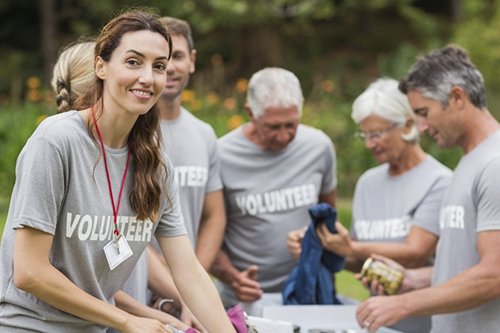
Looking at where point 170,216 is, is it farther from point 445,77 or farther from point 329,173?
point 329,173

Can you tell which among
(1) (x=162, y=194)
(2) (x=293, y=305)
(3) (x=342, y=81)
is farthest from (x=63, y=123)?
(3) (x=342, y=81)

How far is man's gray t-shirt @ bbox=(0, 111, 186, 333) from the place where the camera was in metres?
3.05

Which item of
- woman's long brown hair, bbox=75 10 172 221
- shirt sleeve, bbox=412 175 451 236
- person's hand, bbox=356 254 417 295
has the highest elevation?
woman's long brown hair, bbox=75 10 172 221

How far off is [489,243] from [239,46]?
61.7 ft

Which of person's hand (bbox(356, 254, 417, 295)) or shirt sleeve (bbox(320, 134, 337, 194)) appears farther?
shirt sleeve (bbox(320, 134, 337, 194))

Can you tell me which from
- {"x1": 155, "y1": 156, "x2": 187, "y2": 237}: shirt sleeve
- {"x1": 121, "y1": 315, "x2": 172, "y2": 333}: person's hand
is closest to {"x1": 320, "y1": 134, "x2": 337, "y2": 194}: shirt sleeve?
{"x1": 155, "y1": 156, "x2": 187, "y2": 237}: shirt sleeve

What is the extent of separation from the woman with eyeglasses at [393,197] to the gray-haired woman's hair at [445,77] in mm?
492

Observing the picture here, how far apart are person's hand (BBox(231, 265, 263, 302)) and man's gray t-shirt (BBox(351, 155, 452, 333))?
0.61m

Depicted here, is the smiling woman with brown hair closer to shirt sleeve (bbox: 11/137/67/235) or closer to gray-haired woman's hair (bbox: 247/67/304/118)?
shirt sleeve (bbox: 11/137/67/235)

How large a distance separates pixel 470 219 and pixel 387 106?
1016 mm

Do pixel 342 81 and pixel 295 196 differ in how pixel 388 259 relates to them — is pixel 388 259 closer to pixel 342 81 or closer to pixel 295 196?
pixel 295 196

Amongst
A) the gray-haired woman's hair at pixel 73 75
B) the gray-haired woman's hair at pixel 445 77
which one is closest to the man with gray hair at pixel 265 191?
the gray-haired woman's hair at pixel 445 77

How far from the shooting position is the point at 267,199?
5.16 meters

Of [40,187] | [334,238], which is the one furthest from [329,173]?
[40,187]
